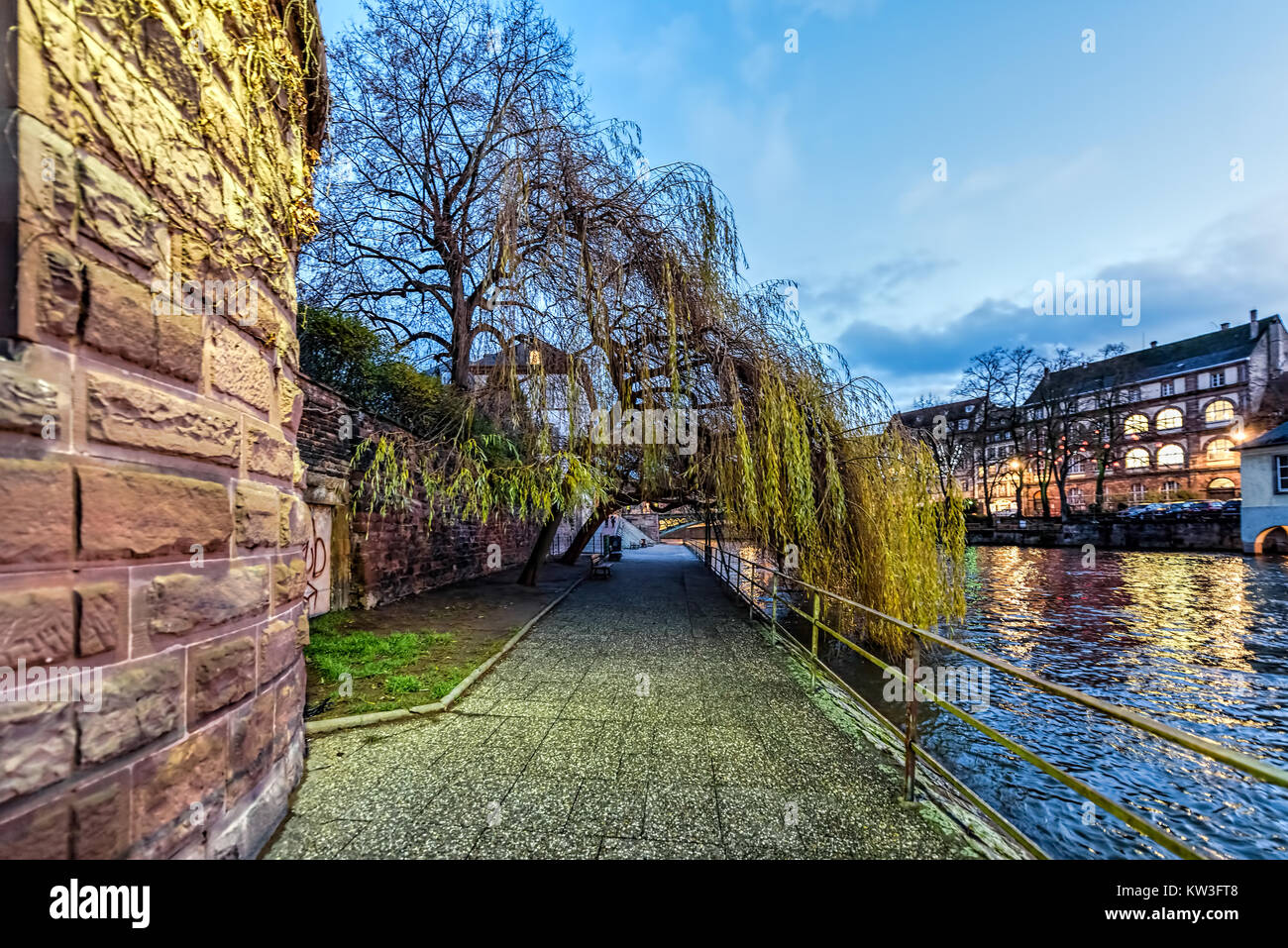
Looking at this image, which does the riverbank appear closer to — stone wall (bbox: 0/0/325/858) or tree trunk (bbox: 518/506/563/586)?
tree trunk (bbox: 518/506/563/586)

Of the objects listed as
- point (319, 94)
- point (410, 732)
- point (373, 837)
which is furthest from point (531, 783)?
point (319, 94)

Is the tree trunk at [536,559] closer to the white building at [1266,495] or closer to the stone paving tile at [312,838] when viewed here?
the stone paving tile at [312,838]

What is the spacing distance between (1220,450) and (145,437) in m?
63.5

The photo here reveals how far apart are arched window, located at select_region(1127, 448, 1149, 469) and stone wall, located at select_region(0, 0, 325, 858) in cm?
6408

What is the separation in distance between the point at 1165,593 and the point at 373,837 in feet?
67.7

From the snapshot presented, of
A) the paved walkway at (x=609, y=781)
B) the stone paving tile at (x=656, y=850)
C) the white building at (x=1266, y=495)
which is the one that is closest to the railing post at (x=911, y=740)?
the paved walkway at (x=609, y=781)

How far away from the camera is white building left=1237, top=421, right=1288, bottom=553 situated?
23.2 m

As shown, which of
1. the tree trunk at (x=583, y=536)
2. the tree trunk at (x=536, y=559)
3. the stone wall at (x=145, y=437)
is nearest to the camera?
the stone wall at (x=145, y=437)

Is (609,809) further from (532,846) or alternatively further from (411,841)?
(411,841)

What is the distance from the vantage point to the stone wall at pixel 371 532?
295 inches

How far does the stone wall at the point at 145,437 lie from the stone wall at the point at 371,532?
209 inches

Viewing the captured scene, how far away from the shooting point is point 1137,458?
47.1 m

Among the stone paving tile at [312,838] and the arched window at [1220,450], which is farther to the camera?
the arched window at [1220,450]

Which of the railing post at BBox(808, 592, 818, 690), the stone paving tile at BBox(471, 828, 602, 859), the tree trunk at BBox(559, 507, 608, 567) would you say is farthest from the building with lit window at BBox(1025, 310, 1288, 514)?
the stone paving tile at BBox(471, 828, 602, 859)
